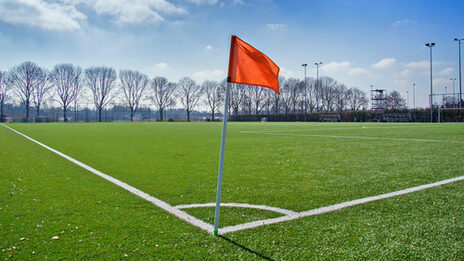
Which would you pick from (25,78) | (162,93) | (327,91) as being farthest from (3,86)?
(327,91)

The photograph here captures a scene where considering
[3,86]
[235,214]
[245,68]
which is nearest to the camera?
[245,68]

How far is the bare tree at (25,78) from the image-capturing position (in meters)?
65.4

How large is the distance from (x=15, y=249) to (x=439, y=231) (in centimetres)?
363

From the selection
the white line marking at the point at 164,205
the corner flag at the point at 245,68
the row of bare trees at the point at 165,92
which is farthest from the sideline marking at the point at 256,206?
the row of bare trees at the point at 165,92

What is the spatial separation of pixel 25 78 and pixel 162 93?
3356 centimetres

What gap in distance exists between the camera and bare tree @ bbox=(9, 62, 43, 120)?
214ft

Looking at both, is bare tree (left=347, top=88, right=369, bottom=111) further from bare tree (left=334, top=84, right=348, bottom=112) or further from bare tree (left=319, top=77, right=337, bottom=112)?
bare tree (left=319, top=77, right=337, bottom=112)

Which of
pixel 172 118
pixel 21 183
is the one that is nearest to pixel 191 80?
pixel 172 118

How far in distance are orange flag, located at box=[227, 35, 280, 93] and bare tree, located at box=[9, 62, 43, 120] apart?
77.1m

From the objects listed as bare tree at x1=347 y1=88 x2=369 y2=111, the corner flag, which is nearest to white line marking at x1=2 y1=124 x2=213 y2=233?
the corner flag

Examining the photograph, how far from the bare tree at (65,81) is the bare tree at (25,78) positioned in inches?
158

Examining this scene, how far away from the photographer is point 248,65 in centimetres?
298

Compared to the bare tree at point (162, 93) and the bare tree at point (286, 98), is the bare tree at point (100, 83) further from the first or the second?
the bare tree at point (286, 98)

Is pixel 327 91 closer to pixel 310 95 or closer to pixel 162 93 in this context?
pixel 310 95
